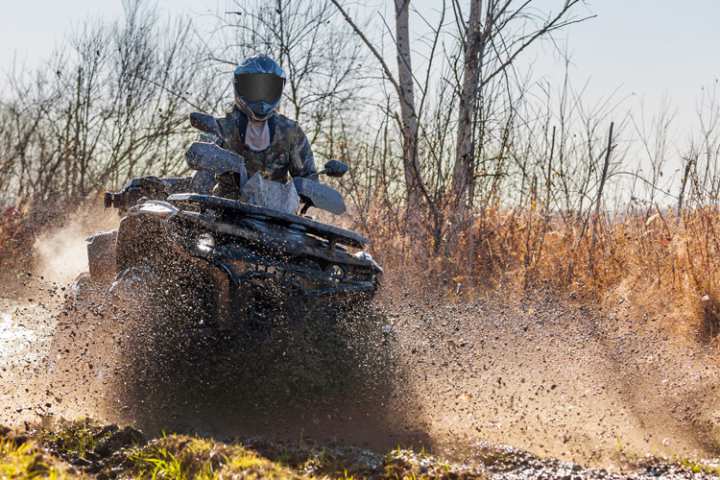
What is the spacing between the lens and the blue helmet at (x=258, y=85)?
584 centimetres

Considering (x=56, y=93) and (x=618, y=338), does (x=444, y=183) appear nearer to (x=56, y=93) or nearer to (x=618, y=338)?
(x=618, y=338)

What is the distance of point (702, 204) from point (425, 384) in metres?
3.65

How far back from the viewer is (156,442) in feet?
13.0

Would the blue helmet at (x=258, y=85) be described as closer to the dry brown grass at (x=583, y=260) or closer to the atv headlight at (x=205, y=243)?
the atv headlight at (x=205, y=243)

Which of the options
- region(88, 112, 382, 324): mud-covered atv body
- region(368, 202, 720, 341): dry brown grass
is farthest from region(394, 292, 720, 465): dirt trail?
region(88, 112, 382, 324): mud-covered atv body

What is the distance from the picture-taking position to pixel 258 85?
5.88 m

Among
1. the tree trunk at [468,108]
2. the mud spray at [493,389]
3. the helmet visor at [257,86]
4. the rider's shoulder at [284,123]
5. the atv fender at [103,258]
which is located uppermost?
the tree trunk at [468,108]

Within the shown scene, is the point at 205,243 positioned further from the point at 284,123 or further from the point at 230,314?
the point at 284,123

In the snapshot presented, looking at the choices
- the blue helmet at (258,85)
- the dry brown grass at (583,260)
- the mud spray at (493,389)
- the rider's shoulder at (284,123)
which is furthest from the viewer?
the dry brown grass at (583,260)

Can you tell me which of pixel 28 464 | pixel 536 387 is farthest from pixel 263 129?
pixel 28 464

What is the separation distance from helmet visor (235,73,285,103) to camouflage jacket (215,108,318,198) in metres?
0.22

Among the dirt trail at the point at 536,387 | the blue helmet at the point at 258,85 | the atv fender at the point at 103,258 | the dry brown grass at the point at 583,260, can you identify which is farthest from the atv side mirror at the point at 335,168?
the dry brown grass at the point at 583,260

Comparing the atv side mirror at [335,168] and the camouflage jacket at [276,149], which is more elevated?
the camouflage jacket at [276,149]

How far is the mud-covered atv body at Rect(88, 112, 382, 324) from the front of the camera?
458cm
